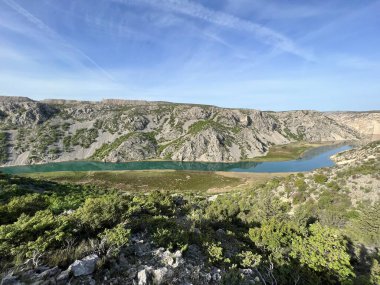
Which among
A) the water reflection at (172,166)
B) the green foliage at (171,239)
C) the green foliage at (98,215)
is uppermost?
the green foliage at (98,215)

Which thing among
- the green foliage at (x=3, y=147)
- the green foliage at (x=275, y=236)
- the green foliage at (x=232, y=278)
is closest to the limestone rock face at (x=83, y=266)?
the green foliage at (x=232, y=278)

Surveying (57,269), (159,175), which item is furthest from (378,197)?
(159,175)

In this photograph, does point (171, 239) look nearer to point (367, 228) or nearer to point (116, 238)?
point (116, 238)

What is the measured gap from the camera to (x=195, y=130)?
197m

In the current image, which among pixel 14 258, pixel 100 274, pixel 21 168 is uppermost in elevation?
pixel 14 258

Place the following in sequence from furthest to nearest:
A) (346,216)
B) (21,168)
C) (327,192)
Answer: (21,168) < (327,192) < (346,216)

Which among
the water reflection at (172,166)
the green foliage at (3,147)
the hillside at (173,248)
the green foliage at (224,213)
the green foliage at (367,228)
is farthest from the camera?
the green foliage at (3,147)

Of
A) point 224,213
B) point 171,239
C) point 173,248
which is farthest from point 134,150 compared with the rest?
point 173,248

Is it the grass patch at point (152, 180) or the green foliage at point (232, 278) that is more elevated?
the green foliage at point (232, 278)

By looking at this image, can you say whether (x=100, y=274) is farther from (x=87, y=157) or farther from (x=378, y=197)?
(x=87, y=157)

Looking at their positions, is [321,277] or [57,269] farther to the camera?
[321,277]

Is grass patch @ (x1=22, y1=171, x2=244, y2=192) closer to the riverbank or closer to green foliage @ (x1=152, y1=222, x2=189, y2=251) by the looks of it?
the riverbank

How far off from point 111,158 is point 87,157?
21.9 meters

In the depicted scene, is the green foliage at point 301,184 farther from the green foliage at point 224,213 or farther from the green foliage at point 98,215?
the green foliage at point 98,215
